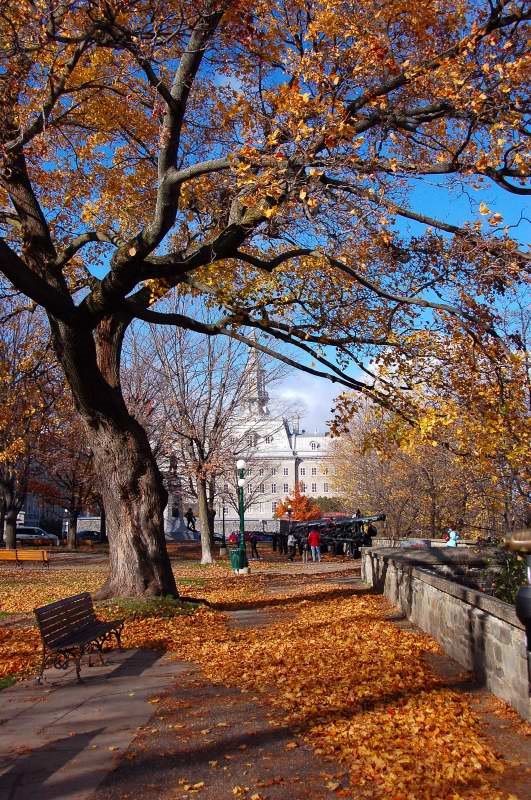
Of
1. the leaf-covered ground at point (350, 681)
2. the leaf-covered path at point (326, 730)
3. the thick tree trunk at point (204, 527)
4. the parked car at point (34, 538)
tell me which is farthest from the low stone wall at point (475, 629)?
the parked car at point (34, 538)

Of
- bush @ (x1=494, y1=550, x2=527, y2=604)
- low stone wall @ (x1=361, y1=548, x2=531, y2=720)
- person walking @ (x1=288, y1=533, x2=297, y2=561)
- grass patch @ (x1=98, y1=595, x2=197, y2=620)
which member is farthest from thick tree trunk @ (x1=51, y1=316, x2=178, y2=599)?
person walking @ (x1=288, y1=533, x2=297, y2=561)

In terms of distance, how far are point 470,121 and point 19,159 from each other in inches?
271

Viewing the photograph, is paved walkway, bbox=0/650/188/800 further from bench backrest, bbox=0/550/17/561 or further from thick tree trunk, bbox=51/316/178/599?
bench backrest, bbox=0/550/17/561

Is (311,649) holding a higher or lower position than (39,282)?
lower

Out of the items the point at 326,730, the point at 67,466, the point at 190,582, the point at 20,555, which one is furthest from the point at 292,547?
the point at 326,730

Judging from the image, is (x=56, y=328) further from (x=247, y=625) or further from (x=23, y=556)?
(x=23, y=556)

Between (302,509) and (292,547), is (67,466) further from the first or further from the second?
(302,509)

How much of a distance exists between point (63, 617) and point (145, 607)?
3714 mm

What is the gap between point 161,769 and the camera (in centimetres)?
488

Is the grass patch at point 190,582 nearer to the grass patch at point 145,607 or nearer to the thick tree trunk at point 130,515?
the thick tree trunk at point 130,515

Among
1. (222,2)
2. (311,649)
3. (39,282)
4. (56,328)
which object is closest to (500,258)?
(222,2)

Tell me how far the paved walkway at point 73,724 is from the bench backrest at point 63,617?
479mm

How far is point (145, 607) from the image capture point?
460 inches

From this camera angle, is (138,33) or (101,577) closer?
(138,33)
